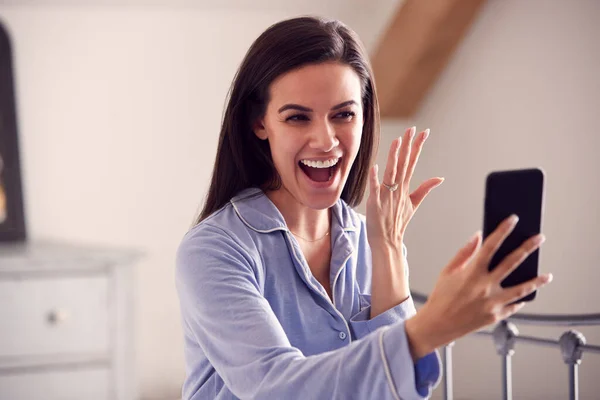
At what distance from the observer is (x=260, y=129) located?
1.34 metres

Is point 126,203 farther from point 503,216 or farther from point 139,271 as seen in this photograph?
point 503,216

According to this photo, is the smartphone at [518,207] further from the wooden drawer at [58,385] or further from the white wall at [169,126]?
the wooden drawer at [58,385]

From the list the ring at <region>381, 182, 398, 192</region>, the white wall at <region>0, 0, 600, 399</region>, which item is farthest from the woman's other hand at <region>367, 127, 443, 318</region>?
the white wall at <region>0, 0, 600, 399</region>

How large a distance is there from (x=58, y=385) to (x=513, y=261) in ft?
6.96

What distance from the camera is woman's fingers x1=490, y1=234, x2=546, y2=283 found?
855 millimetres

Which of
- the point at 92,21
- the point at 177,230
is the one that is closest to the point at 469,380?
the point at 177,230

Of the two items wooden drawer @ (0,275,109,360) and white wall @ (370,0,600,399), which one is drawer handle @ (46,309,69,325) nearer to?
wooden drawer @ (0,275,109,360)

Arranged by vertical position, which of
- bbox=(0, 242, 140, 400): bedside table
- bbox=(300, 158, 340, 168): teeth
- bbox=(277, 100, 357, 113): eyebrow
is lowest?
bbox=(0, 242, 140, 400): bedside table

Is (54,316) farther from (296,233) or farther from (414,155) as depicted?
(414,155)

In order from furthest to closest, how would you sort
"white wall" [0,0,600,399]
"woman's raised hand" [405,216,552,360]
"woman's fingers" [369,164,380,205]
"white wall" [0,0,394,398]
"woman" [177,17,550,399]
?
"white wall" [0,0,394,398] < "white wall" [0,0,600,399] < "woman's fingers" [369,164,380,205] < "woman" [177,17,550,399] < "woman's raised hand" [405,216,552,360]

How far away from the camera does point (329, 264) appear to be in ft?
4.52

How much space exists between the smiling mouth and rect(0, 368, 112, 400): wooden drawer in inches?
64.7

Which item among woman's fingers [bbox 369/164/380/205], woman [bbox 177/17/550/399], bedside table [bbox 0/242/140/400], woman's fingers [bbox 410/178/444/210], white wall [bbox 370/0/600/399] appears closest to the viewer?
woman [bbox 177/17/550/399]

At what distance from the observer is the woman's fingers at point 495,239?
0.86 m
